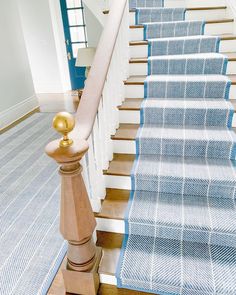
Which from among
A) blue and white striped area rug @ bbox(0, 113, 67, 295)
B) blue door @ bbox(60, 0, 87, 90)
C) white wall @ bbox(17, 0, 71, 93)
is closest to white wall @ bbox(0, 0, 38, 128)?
blue and white striped area rug @ bbox(0, 113, 67, 295)

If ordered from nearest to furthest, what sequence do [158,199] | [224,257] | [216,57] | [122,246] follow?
[224,257], [122,246], [158,199], [216,57]

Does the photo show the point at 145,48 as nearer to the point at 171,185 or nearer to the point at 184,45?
the point at 184,45

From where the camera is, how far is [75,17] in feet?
19.5

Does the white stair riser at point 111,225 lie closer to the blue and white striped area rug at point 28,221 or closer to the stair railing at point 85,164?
the stair railing at point 85,164

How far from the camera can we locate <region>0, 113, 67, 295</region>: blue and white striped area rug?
159 centimetres

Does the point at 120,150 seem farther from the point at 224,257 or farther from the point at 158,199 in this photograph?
the point at 224,257

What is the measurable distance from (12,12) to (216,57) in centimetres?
381

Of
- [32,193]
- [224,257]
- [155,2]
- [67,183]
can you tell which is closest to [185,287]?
[224,257]

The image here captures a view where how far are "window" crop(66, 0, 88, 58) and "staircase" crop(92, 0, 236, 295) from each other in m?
4.15

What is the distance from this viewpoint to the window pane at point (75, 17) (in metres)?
5.87

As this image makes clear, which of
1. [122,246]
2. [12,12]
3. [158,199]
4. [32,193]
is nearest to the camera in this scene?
[122,246]

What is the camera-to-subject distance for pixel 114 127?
2.00 metres

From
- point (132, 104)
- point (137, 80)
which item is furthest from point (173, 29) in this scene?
point (132, 104)

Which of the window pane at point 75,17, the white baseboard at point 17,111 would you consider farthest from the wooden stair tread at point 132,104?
the window pane at point 75,17
